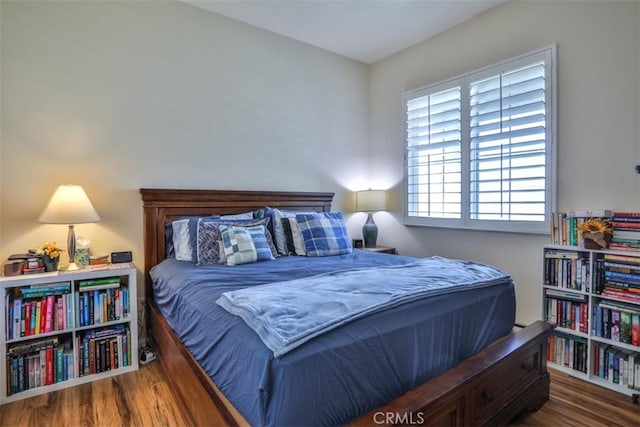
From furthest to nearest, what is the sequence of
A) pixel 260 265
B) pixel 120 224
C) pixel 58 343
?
pixel 120 224 < pixel 260 265 < pixel 58 343

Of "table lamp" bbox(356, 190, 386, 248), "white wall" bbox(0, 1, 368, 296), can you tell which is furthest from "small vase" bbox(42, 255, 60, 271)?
"table lamp" bbox(356, 190, 386, 248)

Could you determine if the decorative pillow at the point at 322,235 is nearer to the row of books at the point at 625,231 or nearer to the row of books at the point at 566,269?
the row of books at the point at 566,269

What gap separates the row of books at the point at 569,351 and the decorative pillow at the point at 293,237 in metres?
1.93

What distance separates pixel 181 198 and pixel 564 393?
299 centimetres

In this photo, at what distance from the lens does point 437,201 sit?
3.36 meters

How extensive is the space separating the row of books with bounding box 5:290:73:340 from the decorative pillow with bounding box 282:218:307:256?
5.02 ft

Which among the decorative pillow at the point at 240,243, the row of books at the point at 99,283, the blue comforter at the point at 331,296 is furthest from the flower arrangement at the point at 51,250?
the blue comforter at the point at 331,296

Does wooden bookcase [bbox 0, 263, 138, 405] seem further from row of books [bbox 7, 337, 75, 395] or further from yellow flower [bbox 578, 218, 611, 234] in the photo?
yellow flower [bbox 578, 218, 611, 234]

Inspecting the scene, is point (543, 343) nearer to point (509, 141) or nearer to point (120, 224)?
point (509, 141)

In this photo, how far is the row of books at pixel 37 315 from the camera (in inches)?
77.2

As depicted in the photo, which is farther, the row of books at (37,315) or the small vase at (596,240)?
the small vase at (596,240)

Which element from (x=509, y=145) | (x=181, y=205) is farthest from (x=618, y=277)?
(x=181, y=205)

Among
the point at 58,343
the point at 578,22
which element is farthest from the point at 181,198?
the point at 578,22

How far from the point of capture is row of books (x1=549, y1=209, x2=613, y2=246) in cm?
222
